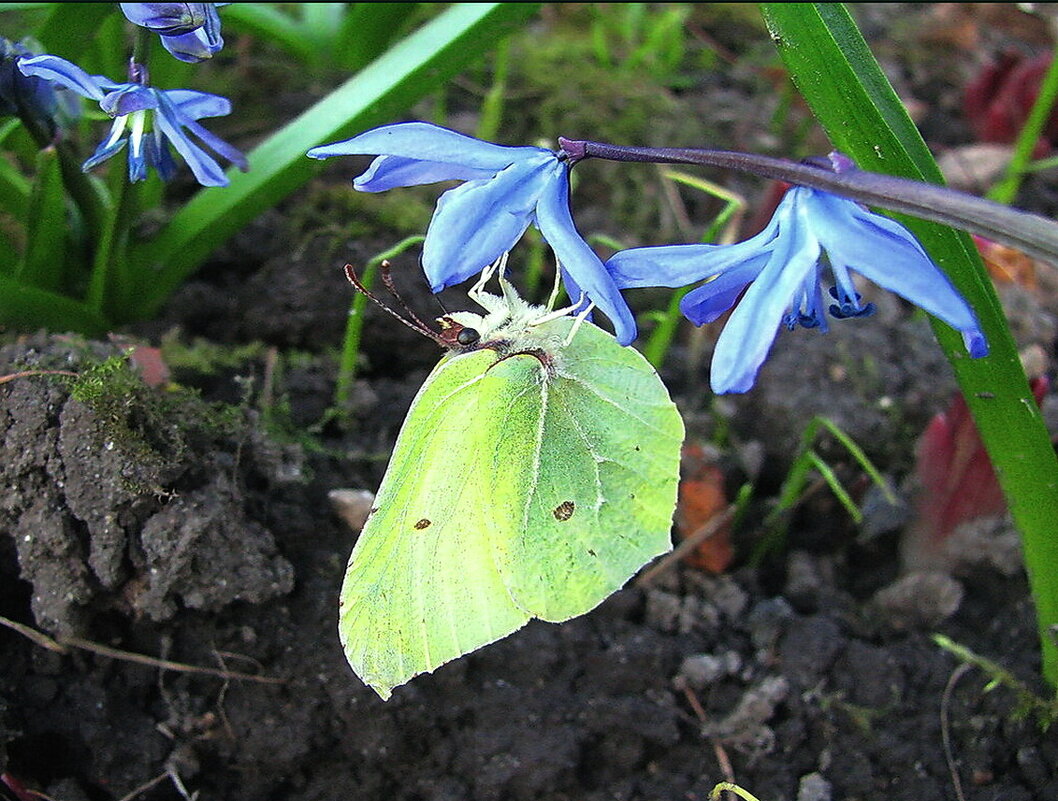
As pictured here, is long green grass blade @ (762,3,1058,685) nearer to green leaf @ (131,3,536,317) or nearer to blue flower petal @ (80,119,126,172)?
green leaf @ (131,3,536,317)

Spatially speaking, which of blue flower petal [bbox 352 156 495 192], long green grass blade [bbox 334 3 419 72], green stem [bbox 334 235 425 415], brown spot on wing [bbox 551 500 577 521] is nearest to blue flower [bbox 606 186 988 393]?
blue flower petal [bbox 352 156 495 192]

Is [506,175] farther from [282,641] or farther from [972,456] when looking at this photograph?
[972,456]

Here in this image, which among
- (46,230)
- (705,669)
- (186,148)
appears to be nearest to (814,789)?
(705,669)

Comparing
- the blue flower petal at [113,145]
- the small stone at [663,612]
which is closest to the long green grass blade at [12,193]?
the blue flower petal at [113,145]

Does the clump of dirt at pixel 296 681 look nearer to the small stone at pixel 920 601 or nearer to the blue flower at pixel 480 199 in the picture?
the small stone at pixel 920 601

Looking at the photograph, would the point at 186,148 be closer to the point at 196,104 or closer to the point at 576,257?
the point at 196,104

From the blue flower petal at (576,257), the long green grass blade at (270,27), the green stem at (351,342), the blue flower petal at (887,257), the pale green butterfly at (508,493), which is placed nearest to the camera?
the blue flower petal at (887,257)

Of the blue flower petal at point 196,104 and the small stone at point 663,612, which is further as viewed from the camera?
the small stone at point 663,612
